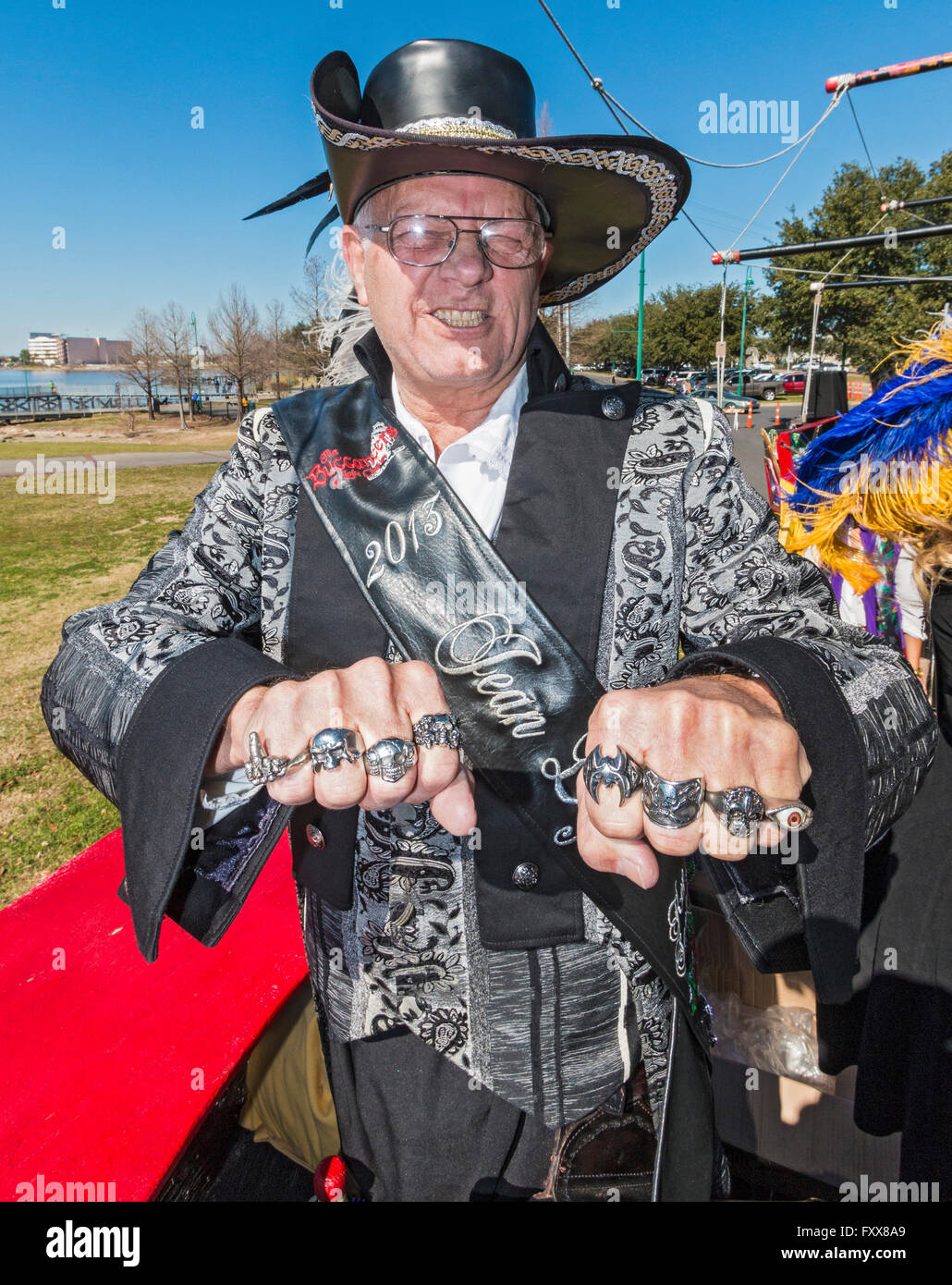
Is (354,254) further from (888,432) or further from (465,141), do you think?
(888,432)

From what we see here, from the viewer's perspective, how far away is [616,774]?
840mm

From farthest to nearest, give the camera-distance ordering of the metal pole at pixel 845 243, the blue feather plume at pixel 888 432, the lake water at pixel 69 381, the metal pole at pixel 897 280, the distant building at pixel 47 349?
the distant building at pixel 47 349, the lake water at pixel 69 381, the metal pole at pixel 897 280, the metal pole at pixel 845 243, the blue feather plume at pixel 888 432

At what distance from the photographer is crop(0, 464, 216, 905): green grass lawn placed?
4688mm

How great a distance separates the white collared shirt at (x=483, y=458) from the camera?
1.56m

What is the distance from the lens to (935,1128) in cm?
174

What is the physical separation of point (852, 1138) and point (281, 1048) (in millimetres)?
1713

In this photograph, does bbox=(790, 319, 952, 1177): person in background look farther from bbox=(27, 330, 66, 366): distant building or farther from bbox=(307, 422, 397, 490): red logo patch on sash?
bbox=(27, 330, 66, 366): distant building

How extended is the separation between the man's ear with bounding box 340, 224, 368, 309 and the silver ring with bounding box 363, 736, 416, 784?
1.15 metres

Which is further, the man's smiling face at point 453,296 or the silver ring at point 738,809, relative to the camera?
the man's smiling face at point 453,296

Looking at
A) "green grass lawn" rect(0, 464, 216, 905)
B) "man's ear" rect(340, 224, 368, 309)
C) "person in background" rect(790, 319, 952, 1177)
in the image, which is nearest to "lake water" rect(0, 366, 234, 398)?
"green grass lawn" rect(0, 464, 216, 905)

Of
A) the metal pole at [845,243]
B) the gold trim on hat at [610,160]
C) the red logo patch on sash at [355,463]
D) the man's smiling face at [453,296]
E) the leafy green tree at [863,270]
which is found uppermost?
the leafy green tree at [863,270]

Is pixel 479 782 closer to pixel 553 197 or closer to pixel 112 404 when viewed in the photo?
pixel 553 197

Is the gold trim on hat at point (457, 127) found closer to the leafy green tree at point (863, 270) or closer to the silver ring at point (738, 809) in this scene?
the silver ring at point (738, 809)

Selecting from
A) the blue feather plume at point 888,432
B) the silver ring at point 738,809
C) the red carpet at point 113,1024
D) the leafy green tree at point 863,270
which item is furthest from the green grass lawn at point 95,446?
the silver ring at point 738,809
